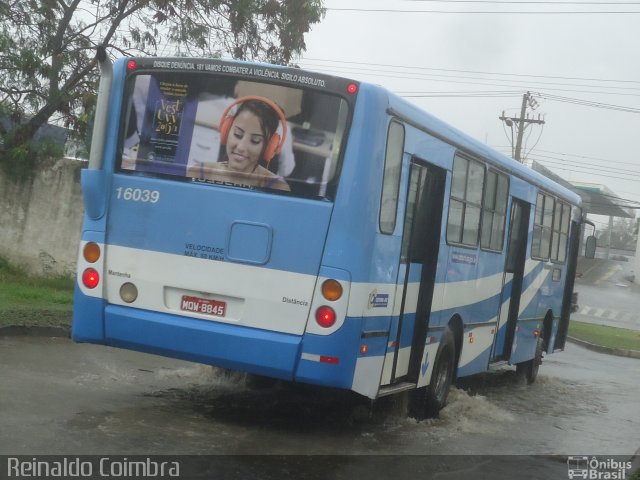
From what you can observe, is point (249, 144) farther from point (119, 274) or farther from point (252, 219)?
point (119, 274)

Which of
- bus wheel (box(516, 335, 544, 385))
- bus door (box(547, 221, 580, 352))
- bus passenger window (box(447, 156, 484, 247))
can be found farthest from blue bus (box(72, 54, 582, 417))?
bus door (box(547, 221, 580, 352))

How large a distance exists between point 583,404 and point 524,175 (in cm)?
332

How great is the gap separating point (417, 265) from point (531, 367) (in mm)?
6759

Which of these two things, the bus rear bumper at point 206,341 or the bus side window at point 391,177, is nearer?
the bus rear bumper at point 206,341

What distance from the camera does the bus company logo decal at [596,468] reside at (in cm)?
836

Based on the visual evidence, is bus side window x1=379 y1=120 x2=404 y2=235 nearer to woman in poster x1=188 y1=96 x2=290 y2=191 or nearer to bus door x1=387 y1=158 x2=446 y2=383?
bus door x1=387 y1=158 x2=446 y2=383

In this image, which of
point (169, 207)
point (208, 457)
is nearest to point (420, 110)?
point (169, 207)

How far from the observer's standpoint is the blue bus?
26.1 ft

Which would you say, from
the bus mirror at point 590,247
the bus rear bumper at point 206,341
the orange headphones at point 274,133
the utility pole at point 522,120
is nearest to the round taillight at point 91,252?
the bus rear bumper at point 206,341

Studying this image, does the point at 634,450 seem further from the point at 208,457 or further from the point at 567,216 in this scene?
the point at 567,216

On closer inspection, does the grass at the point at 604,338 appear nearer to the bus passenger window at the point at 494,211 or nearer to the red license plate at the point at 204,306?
the bus passenger window at the point at 494,211

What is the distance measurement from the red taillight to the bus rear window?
37.9 inches

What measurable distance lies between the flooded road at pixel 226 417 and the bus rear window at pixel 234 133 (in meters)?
2.15

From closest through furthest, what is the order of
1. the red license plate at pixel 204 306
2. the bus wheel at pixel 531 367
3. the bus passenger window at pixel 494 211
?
the red license plate at pixel 204 306 < the bus passenger window at pixel 494 211 < the bus wheel at pixel 531 367
